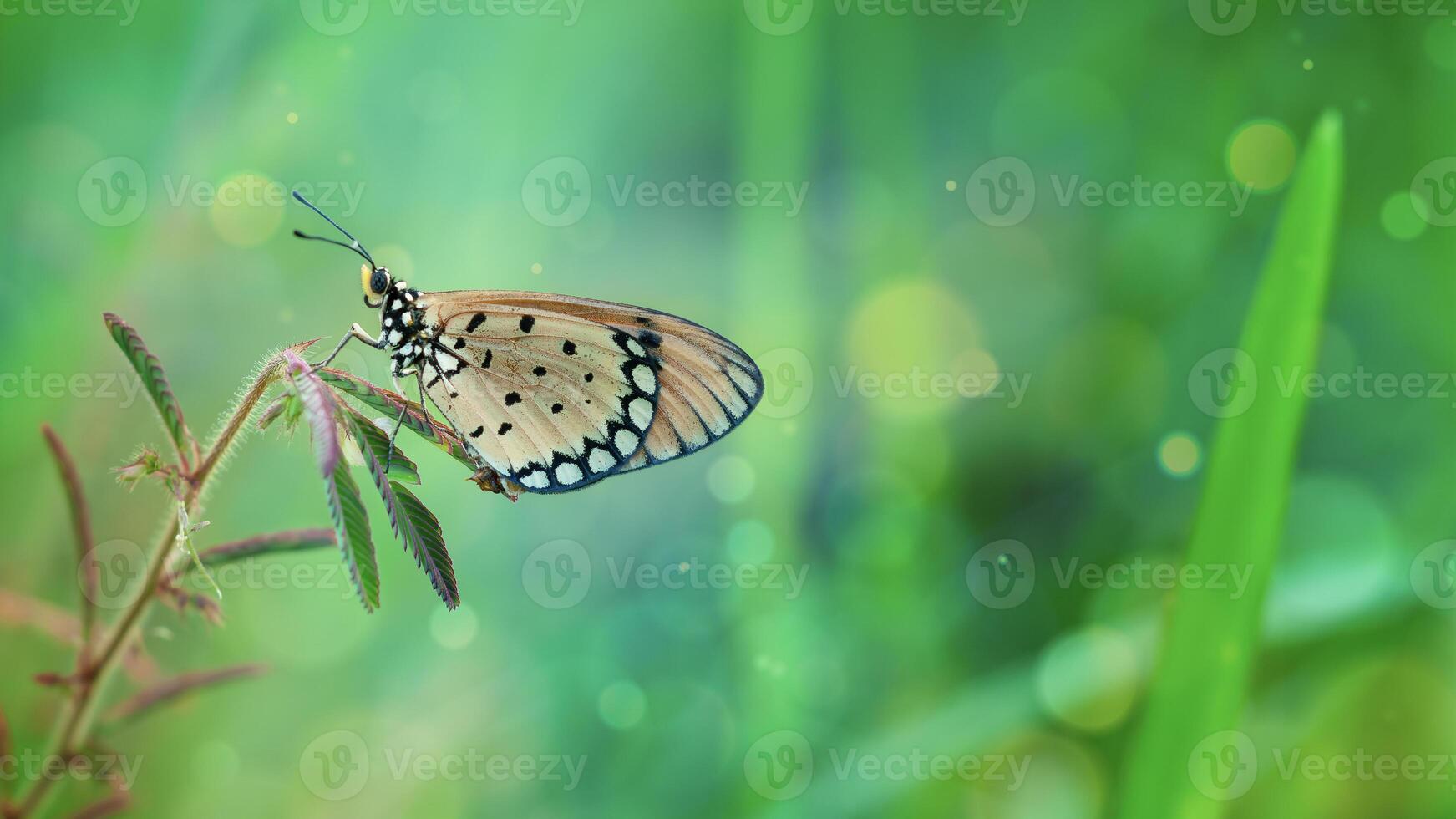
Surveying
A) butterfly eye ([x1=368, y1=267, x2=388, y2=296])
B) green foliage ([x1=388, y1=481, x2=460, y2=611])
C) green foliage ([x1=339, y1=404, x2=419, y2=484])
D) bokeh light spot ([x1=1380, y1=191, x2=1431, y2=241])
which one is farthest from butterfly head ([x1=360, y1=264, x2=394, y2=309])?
bokeh light spot ([x1=1380, y1=191, x2=1431, y2=241])

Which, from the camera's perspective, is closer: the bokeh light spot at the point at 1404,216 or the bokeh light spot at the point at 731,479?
the bokeh light spot at the point at 731,479

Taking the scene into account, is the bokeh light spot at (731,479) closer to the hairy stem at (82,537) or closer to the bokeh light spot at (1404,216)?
the hairy stem at (82,537)

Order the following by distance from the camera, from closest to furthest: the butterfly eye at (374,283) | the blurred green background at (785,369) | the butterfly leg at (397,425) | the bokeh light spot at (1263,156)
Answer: the butterfly leg at (397,425), the butterfly eye at (374,283), the blurred green background at (785,369), the bokeh light spot at (1263,156)

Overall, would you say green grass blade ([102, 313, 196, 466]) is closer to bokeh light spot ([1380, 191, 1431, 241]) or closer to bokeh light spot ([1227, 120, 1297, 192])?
bokeh light spot ([1227, 120, 1297, 192])

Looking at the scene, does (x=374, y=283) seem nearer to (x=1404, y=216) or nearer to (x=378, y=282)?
(x=378, y=282)

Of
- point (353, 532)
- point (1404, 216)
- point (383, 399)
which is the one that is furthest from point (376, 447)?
point (1404, 216)

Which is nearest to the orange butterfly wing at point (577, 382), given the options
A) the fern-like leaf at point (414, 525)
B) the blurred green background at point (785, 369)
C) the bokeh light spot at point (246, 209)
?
the fern-like leaf at point (414, 525)

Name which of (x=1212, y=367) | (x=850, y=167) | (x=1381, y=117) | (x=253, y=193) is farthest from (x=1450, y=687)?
(x=253, y=193)
